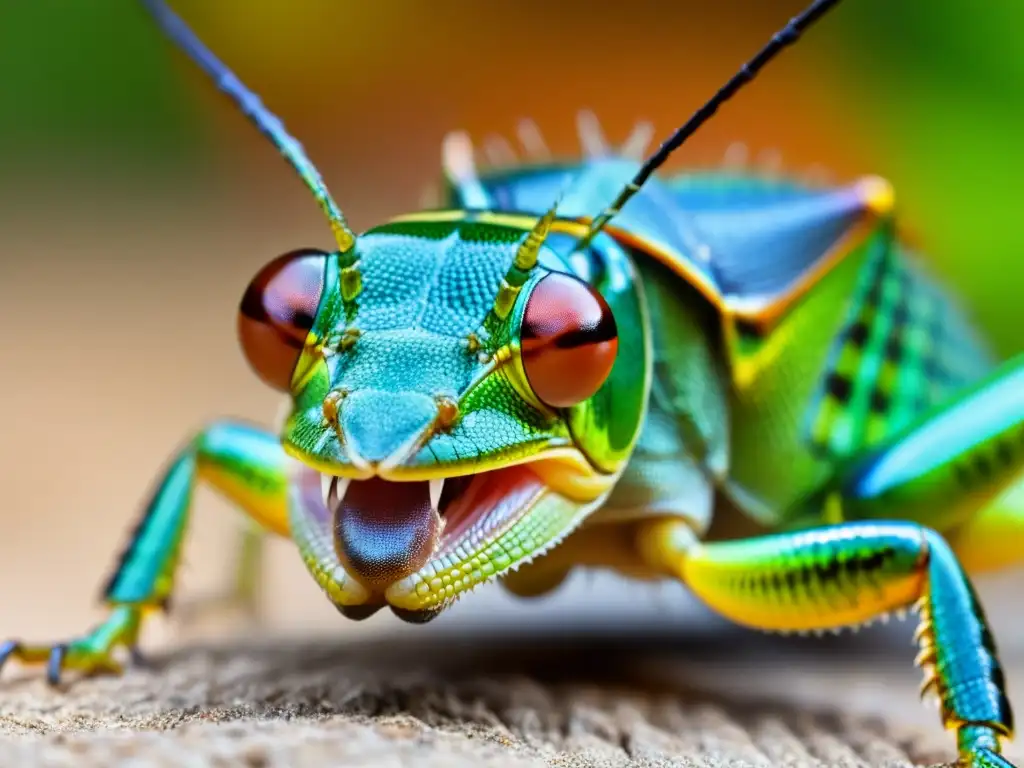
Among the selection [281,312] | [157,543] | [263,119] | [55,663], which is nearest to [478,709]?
[281,312]

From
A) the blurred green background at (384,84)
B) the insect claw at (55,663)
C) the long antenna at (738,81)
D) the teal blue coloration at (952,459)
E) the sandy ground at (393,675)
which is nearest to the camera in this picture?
the sandy ground at (393,675)

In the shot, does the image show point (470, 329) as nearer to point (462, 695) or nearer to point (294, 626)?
point (462, 695)

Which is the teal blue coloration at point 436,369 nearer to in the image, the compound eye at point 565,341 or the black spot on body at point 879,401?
the compound eye at point 565,341

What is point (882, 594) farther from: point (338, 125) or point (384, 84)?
point (338, 125)

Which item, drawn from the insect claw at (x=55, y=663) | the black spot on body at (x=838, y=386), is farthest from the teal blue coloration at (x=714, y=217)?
the insect claw at (x=55, y=663)

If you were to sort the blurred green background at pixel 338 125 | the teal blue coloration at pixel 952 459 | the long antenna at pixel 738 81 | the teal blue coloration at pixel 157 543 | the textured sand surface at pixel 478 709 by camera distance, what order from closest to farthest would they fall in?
1. the textured sand surface at pixel 478 709
2. the long antenna at pixel 738 81
3. the teal blue coloration at pixel 952 459
4. the teal blue coloration at pixel 157 543
5. the blurred green background at pixel 338 125

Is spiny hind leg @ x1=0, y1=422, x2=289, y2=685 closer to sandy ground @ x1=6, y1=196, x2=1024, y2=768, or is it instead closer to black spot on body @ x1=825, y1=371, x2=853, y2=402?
sandy ground @ x1=6, y1=196, x2=1024, y2=768

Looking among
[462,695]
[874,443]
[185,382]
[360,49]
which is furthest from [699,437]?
[360,49]

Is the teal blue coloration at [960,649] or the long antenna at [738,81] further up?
the long antenna at [738,81]
